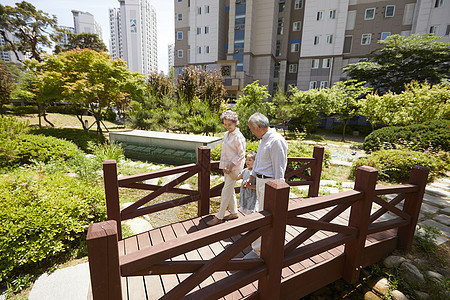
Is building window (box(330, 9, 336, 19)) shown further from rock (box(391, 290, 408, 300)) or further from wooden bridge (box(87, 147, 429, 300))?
rock (box(391, 290, 408, 300))

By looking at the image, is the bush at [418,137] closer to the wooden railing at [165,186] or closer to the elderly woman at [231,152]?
the wooden railing at [165,186]

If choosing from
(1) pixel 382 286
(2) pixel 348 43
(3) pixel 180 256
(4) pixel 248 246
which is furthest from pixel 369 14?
(3) pixel 180 256

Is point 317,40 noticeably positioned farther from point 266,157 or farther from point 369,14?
point 266,157

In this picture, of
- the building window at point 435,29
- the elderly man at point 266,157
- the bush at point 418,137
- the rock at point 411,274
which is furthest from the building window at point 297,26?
the rock at point 411,274

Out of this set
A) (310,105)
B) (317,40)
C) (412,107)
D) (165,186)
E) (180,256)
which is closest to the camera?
(180,256)

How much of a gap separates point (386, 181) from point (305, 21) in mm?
24951

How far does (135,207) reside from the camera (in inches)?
122

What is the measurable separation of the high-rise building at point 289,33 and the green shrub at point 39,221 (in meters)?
24.4

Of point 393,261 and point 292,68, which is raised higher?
point 292,68

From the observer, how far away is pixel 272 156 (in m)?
2.57

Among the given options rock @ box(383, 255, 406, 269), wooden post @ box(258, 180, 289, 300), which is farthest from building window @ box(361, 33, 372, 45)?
wooden post @ box(258, 180, 289, 300)

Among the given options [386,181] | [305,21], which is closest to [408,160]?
[386,181]

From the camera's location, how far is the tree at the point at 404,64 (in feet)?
57.9

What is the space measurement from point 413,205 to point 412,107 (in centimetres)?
1068
